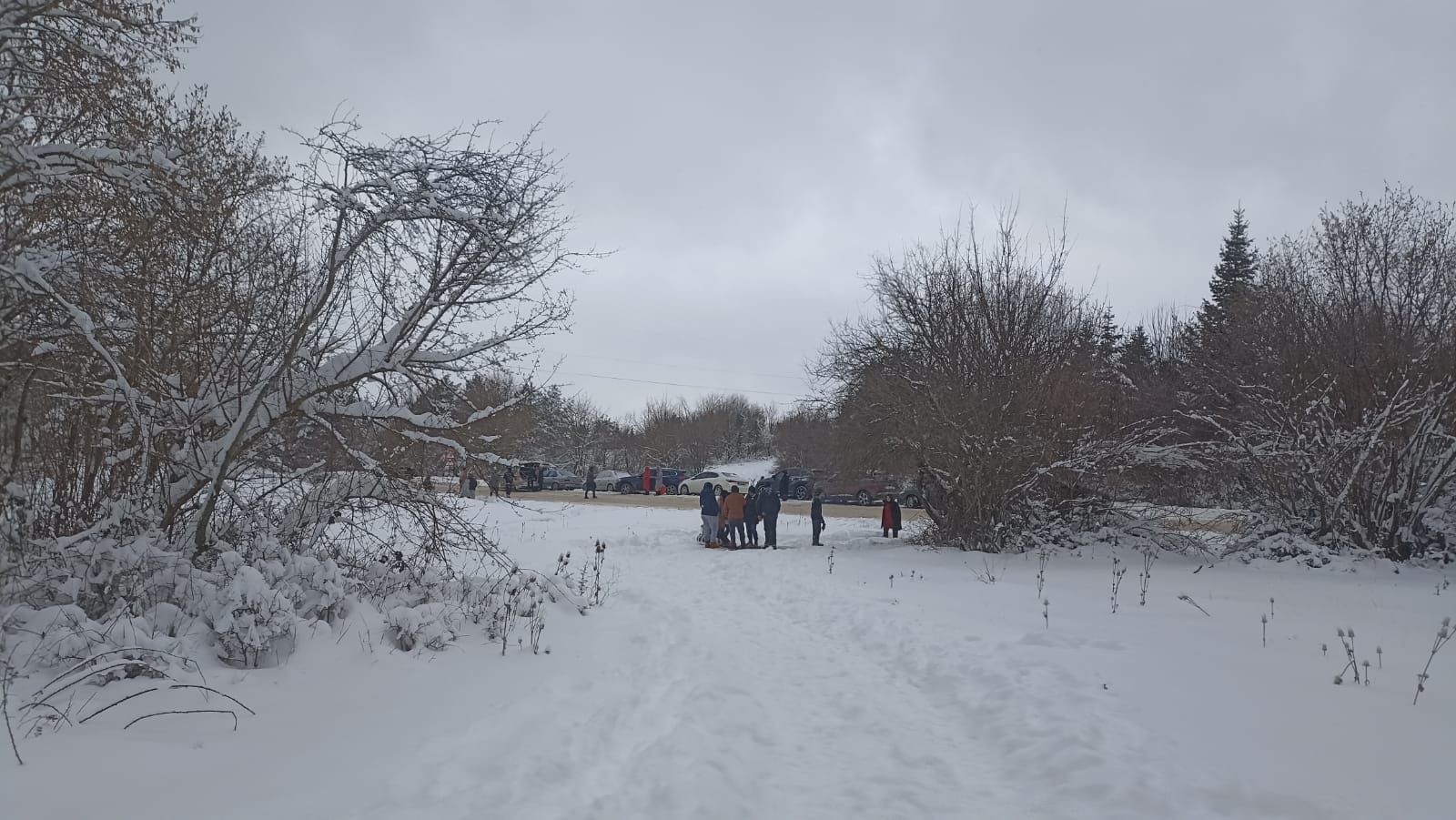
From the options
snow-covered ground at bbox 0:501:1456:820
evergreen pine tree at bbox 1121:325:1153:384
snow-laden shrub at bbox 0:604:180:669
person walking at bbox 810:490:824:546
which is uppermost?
evergreen pine tree at bbox 1121:325:1153:384

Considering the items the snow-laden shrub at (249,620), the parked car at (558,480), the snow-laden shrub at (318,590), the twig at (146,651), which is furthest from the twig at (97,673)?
the parked car at (558,480)

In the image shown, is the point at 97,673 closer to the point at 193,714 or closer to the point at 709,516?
the point at 193,714

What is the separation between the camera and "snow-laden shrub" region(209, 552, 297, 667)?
521 centimetres

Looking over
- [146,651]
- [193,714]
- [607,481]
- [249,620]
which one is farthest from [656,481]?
[193,714]

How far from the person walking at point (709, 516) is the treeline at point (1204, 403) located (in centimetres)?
287

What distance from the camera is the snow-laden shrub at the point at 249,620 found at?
17.1 feet

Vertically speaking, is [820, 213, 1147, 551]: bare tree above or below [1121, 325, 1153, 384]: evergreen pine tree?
below

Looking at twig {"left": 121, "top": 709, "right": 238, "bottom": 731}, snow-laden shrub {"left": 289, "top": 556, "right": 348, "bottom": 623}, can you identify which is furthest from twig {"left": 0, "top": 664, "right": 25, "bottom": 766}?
snow-laden shrub {"left": 289, "top": 556, "right": 348, "bottom": 623}

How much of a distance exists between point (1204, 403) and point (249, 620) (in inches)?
656

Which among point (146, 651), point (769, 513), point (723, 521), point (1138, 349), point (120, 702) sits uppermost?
point (1138, 349)

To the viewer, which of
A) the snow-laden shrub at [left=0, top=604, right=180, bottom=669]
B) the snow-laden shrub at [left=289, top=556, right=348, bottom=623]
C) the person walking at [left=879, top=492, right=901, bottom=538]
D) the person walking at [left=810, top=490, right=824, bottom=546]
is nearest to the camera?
the snow-laden shrub at [left=0, top=604, right=180, bottom=669]

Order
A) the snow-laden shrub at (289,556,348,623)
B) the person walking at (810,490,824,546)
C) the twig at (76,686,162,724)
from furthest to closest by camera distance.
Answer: the person walking at (810,490,824,546)
the snow-laden shrub at (289,556,348,623)
the twig at (76,686,162,724)

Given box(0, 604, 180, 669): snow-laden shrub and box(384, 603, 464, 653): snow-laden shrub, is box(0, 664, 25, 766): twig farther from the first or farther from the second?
box(384, 603, 464, 653): snow-laden shrub

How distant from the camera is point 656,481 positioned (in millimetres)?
45906
